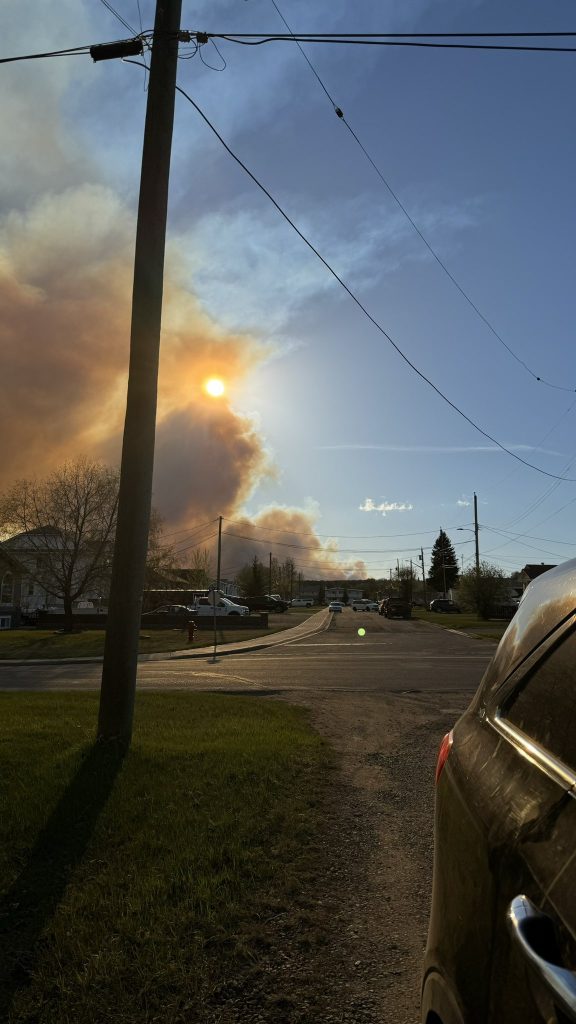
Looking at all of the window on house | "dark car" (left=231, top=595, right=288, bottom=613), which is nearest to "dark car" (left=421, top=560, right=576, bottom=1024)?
the window on house

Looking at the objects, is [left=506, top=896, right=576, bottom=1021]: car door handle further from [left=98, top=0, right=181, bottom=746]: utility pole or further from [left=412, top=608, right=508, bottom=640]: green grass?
[left=412, top=608, right=508, bottom=640]: green grass

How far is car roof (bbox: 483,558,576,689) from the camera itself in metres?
1.87

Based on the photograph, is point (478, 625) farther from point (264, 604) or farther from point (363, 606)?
point (363, 606)

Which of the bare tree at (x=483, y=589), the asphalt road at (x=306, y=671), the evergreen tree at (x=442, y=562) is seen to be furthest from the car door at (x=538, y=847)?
the evergreen tree at (x=442, y=562)

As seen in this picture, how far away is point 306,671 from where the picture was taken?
1730 cm

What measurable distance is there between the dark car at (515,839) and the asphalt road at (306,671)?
1164 cm

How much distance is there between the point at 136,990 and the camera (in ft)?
9.45

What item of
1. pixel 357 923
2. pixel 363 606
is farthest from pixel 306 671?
pixel 363 606

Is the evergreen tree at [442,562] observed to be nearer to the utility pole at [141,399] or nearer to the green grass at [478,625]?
the green grass at [478,625]

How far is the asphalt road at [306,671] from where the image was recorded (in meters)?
14.4

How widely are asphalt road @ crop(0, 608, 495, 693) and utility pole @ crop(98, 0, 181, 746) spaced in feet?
23.5

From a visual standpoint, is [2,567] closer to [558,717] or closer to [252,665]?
[252,665]

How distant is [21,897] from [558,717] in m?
3.42

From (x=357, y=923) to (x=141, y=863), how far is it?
139 centimetres
